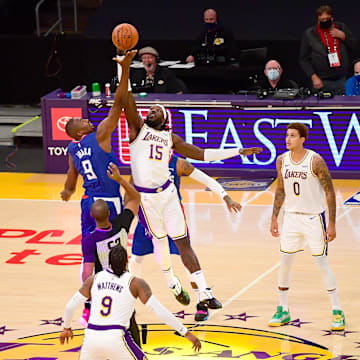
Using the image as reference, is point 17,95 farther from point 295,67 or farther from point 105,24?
point 295,67

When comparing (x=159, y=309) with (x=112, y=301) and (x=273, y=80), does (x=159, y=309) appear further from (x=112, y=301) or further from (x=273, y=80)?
(x=273, y=80)

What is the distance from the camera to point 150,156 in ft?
28.3

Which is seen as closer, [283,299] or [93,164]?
[93,164]

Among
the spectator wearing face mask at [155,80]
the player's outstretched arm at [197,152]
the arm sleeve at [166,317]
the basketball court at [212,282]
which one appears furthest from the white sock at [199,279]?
the spectator wearing face mask at [155,80]

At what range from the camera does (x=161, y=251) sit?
886cm

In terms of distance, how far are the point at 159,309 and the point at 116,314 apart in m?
0.30

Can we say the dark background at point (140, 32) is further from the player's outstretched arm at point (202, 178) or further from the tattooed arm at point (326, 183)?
the tattooed arm at point (326, 183)

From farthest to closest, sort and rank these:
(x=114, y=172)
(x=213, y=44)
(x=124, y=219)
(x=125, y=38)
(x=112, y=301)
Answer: (x=213, y=44) < (x=125, y=38) < (x=124, y=219) < (x=114, y=172) < (x=112, y=301)

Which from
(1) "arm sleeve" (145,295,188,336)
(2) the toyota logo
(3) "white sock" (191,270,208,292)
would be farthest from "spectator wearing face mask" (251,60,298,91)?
(1) "arm sleeve" (145,295,188,336)

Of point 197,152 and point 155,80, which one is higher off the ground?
point 155,80

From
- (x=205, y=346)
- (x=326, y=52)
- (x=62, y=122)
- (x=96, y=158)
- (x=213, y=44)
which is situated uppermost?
(x=213, y=44)

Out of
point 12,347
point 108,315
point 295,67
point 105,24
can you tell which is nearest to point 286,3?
point 295,67

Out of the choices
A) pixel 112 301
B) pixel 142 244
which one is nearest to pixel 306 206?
pixel 142 244

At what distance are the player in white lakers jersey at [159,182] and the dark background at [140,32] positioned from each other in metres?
8.70
